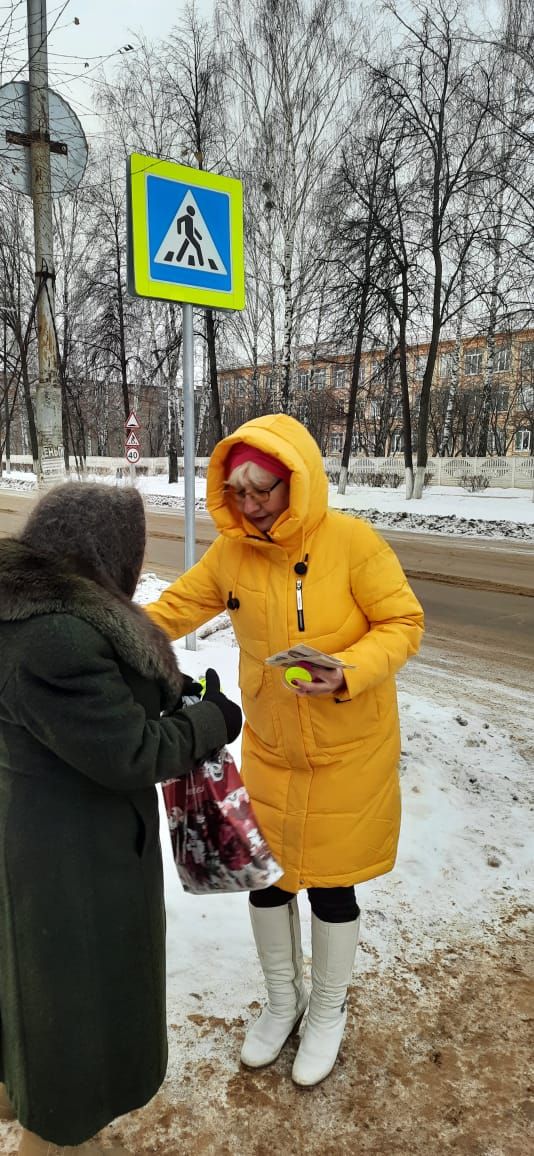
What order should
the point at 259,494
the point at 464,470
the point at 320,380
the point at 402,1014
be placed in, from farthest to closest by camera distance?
the point at 320,380 < the point at 464,470 < the point at 402,1014 < the point at 259,494

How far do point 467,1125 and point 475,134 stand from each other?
19.5 meters

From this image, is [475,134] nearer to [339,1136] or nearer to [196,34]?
[196,34]

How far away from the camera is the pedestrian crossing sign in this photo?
12.7 feet

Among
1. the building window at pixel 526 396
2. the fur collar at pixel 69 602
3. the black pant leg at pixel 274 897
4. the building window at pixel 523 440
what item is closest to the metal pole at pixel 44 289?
the fur collar at pixel 69 602

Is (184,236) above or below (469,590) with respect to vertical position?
above

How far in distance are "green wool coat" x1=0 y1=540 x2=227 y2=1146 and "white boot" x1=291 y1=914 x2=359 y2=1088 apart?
0.61 m

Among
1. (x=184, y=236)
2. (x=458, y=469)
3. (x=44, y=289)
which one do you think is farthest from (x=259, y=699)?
(x=458, y=469)

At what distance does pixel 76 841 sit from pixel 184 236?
3.62 m

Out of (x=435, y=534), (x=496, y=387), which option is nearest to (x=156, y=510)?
(x=435, y=534)

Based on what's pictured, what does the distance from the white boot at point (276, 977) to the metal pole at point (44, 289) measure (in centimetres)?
498

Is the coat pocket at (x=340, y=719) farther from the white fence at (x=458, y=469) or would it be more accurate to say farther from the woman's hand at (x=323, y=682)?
the white fence at (x=458, y=469)

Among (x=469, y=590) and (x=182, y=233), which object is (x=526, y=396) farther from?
(x=182, y=233)

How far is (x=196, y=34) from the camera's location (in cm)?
1795

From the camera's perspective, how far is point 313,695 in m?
1.74
